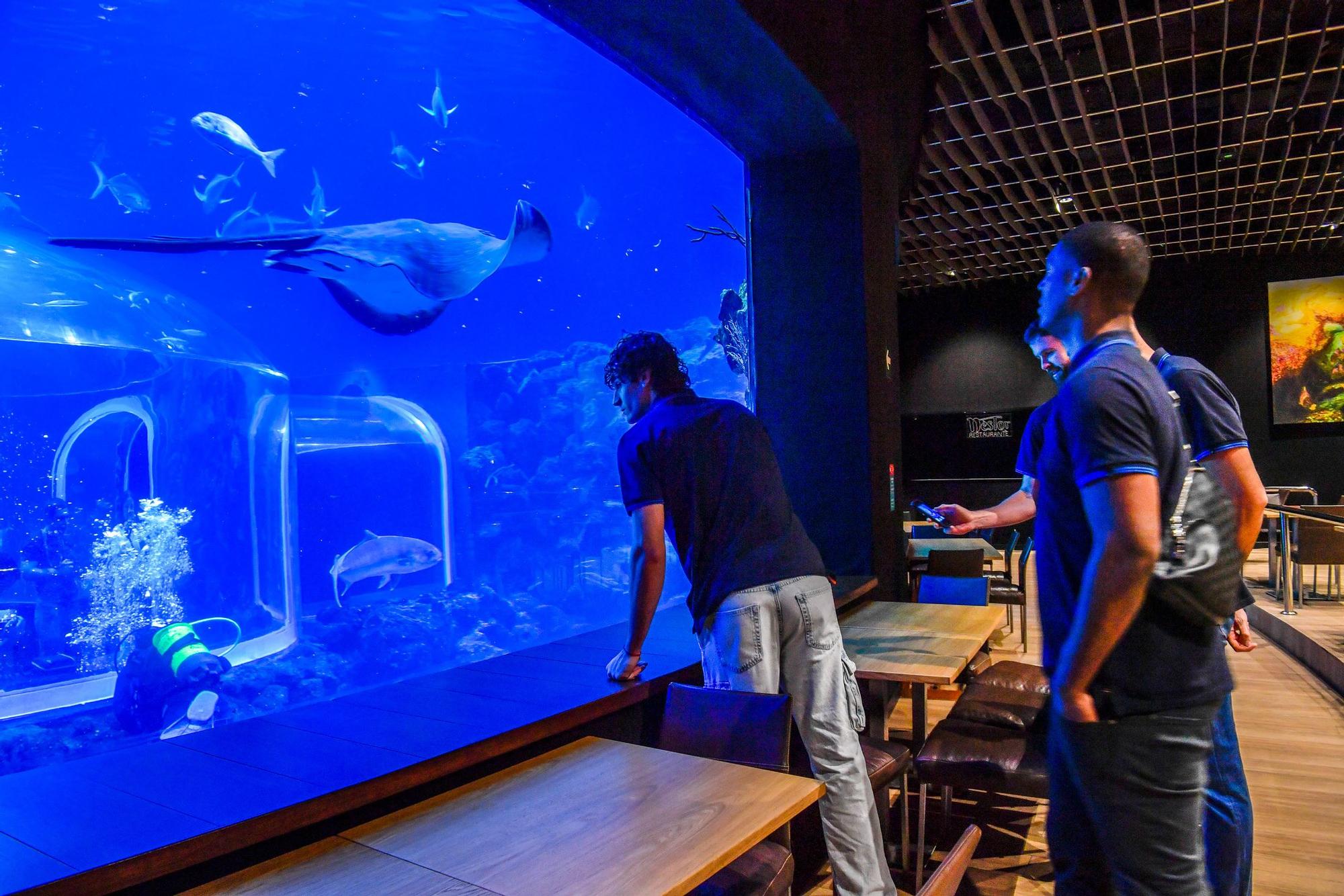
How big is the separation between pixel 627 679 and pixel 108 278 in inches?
120

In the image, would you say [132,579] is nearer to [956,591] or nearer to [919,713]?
[919,713]

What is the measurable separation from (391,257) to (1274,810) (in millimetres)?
5319

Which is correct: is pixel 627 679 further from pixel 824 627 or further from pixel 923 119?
pixel 923 119

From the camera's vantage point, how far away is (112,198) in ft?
11.6

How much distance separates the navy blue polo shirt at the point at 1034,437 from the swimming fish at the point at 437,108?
20.8ft

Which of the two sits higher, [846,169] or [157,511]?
[846,169]

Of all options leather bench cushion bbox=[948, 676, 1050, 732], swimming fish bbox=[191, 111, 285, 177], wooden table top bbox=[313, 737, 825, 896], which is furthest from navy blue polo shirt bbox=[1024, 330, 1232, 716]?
swimming fish bbox=[191, 111, 285, 177]

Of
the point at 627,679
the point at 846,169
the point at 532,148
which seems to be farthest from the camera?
the point at 532,148

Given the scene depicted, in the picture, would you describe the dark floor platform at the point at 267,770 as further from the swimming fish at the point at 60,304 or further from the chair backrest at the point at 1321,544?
the chair backrest at the point at 1321,544

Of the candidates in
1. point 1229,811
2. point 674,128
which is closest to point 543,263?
point 674,128

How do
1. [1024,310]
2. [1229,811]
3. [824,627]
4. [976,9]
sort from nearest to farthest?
[1229,811] → [824,627] → [976,9] → [1024,310]

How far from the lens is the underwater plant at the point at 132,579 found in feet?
10.6

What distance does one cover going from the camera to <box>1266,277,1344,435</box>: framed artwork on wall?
32.6 ft

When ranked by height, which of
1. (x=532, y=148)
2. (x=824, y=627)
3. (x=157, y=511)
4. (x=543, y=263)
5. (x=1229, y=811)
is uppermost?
(x=532, y=148)
